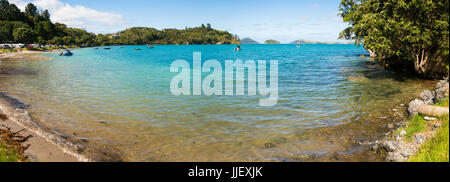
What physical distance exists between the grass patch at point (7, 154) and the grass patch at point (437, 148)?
1394 cm

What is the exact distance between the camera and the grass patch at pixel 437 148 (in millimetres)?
7121

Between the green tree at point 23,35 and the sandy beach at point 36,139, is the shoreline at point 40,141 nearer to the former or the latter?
the sandy beach at point 36,139

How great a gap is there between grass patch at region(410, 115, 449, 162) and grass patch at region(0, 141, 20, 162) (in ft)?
45.7

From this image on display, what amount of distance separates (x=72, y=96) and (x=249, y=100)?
16.3 m

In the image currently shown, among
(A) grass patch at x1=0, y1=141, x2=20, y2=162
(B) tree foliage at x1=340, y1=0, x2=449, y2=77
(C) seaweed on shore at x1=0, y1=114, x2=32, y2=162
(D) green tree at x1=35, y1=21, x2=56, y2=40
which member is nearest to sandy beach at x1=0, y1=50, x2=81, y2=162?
(C) seaweed on shore at x1=0, y1=114, x2=32, y2=162

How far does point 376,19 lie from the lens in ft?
76.8

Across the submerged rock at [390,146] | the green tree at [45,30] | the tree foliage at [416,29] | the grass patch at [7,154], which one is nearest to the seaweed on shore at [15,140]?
the grass patch at [7,154]

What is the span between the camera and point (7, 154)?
865cm

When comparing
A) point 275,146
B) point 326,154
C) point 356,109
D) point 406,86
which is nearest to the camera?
point 326,154

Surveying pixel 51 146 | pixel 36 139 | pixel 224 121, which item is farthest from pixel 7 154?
pixel 224 121

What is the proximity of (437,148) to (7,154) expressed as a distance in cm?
1494
